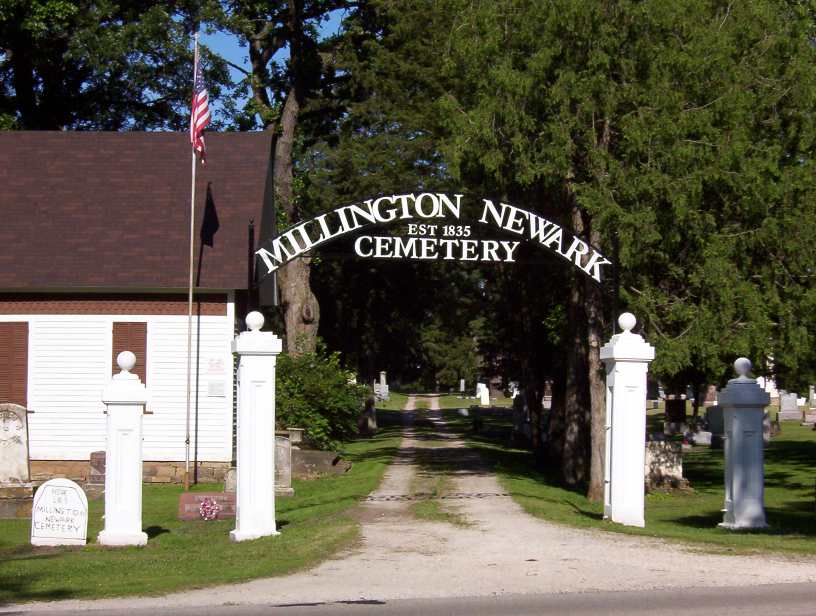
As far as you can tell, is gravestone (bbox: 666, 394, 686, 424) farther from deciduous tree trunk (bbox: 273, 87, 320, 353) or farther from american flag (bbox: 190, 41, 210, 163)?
american flag (bbox: 190, 41, 210, 163)

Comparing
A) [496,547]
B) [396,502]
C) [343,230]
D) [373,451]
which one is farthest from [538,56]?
[373,451]

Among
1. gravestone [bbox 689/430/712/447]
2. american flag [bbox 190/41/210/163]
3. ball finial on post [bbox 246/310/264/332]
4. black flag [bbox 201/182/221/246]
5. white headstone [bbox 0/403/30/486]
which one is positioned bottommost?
gravestone [bbox 689/430/712/447]

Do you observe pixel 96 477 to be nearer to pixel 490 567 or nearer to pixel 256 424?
pixel 256 424

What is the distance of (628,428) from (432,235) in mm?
5403

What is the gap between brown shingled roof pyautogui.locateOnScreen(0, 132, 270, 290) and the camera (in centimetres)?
2453

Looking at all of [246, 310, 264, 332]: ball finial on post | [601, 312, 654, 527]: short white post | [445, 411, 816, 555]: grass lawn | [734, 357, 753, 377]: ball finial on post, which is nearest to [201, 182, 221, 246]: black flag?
[445, 411, 816, 555]: grass lawn

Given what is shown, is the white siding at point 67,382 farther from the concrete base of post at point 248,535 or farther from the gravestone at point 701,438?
the gravestone at point 701,438

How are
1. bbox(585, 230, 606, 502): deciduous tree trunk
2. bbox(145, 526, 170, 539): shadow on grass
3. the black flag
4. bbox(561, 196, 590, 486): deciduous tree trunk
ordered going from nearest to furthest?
bbox(145, 526, 170, 539): shadow on grass
bbox(585, 230, 606, 502): deciduous tree trunk
bbox(561, 196, 590, 486): deciduous tree trunk
the black flag

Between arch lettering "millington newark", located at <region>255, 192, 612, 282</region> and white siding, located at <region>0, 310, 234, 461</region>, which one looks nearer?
arch lettering "millington newark", located at <region>255, 192, 612, 282</region>

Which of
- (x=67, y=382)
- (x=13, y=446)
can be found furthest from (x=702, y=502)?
(x=67, y=382)

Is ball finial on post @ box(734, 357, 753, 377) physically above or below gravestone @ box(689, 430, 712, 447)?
above

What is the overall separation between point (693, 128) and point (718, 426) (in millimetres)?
23800

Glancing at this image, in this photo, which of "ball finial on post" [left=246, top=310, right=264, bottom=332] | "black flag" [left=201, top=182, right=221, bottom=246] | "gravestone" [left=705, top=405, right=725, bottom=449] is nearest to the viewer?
"ball finial on post" [left=246, top=310, right=264, bottom=332]

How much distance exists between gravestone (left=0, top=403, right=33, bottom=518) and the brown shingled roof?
638 cm
